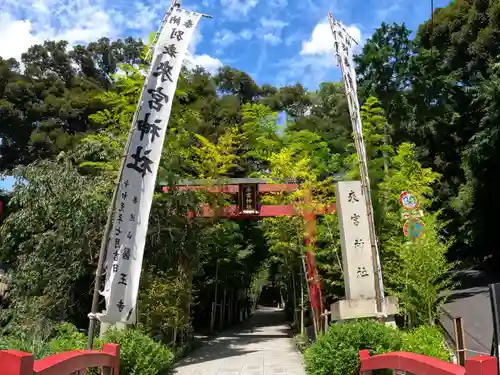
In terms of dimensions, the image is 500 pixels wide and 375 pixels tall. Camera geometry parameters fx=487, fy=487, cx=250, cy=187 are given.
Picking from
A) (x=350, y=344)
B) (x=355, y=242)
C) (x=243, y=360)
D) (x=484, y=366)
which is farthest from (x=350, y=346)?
(x=243, y=360)

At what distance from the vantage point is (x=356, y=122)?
775 cm

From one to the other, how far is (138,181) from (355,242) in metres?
3.36

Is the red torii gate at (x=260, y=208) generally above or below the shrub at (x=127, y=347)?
above

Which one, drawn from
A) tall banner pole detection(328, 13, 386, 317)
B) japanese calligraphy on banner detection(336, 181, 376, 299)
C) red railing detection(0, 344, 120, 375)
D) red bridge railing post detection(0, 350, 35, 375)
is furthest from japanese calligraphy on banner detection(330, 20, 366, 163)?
red bridge railing post detection(0, 350, 35, 375)

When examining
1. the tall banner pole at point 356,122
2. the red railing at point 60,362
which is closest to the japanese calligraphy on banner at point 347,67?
the tall banner pole at point 356,122

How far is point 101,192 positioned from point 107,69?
554 inches

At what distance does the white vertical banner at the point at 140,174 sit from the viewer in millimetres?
6828

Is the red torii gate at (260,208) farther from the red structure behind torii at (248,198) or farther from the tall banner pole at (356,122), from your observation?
the tall banner pole at (356,122)

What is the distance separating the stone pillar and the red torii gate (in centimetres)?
300

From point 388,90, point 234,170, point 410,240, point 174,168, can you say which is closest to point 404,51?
point 388,90

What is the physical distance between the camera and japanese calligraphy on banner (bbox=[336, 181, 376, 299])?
716 centimetres

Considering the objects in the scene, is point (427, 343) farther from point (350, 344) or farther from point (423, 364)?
point (423, 364)

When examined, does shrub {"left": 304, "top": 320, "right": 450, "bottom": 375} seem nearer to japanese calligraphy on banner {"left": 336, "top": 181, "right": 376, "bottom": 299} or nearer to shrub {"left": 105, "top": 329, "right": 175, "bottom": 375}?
japanese calligraphy on banner {"left": 336, "top": 181, "right": 376, "bottom": 299}

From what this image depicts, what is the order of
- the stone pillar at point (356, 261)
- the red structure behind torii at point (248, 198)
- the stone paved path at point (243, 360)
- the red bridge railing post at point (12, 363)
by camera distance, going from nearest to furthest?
the red bridge railing post at point (12, 363) < the stone pillar at point (356, 261) < the stone paved path at point (243, 360) < the red structure behind torii at point (248, 198)
